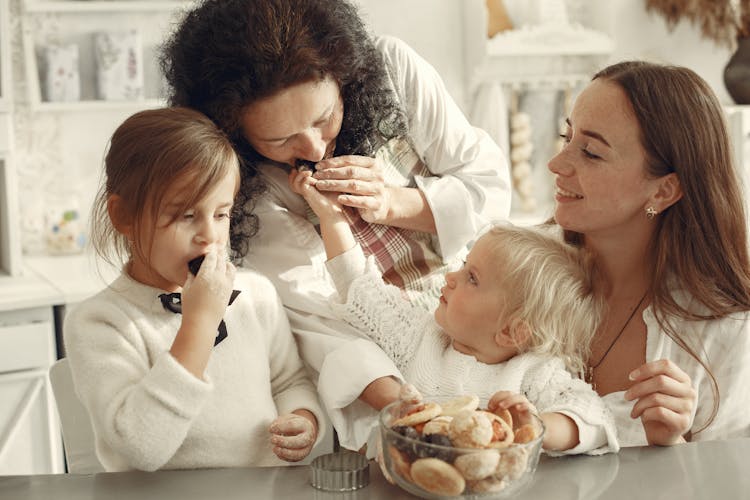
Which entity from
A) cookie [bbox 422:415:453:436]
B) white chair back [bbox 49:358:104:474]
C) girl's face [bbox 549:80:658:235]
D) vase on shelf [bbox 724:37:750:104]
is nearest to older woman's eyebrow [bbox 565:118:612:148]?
girl's face [bbox 549:80:658:235]

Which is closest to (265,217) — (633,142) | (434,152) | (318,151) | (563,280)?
(318,151)

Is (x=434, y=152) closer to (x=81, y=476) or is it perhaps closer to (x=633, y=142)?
(x=633, y=142)

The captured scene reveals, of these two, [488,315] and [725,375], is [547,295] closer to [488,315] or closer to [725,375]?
[488,315]

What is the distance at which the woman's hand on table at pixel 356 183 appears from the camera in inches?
60.1

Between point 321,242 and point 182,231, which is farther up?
point 182,231

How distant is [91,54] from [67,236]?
2.03ft

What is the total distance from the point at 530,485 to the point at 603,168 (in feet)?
2.01

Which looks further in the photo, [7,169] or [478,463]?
[7,169]

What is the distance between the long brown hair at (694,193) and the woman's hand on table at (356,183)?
16.8 inches

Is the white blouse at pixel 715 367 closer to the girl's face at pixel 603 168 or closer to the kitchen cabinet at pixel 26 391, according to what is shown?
the girl's face at pixel 603 168

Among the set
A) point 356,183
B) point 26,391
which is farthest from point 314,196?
point 26,391

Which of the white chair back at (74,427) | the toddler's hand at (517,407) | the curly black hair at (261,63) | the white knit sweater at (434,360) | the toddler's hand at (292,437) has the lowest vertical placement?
the white chair back at (74,427)

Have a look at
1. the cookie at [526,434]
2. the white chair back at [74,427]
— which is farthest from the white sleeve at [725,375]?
the white chair back at [74,427]

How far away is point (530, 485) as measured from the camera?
1004mm
